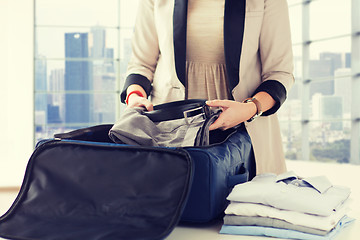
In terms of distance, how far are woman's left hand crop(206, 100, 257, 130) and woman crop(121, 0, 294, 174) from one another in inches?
5.1

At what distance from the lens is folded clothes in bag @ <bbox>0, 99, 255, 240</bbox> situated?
2.27ft

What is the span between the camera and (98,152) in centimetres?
79

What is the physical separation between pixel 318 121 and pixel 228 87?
489 cm

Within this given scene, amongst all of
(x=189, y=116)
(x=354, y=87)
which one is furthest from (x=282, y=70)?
(x=354, y=87)

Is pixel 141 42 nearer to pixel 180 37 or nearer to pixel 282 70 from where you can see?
pixel 180 37

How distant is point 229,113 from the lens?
1015 millimetres

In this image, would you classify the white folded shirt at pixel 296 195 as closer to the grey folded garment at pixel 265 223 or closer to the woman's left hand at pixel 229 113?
the grey folded garment at pixel 265 223

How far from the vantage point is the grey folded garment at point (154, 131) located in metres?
0.91

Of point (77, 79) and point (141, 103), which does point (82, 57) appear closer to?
point (77, 79)

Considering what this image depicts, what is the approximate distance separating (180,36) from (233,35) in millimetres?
162

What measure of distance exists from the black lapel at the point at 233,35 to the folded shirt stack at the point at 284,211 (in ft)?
1.65

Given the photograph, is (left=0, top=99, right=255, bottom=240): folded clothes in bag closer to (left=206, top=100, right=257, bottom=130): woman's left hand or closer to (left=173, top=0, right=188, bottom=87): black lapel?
(left=206, top=100, right=257, bottom=130): woman's left hand

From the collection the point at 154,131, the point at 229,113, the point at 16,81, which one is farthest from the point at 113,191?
the point at 16,81

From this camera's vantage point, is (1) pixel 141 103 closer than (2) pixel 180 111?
No
